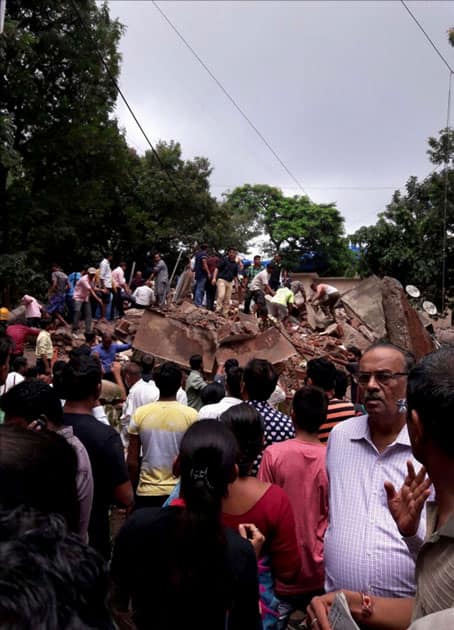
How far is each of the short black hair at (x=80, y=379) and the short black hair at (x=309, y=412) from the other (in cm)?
116

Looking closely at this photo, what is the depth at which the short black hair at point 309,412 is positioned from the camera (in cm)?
329

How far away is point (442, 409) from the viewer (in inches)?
63.6

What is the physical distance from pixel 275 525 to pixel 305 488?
0.63 m

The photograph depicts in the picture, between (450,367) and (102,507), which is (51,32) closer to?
(102,507)

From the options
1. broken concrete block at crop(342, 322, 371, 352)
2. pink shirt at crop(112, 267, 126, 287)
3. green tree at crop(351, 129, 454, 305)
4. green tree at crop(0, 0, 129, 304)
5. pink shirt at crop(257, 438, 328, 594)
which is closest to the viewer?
pink shirt at crop(257, 438, 328, 594)

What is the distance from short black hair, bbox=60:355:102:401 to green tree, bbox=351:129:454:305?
66.3ft

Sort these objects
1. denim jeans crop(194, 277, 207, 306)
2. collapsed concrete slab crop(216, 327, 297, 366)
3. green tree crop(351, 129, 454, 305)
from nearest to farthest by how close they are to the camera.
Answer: collapsed concrete slab crop(216, 327, 297, 366)
denim jeans crop(194, 277, 207, 306)
green tree crop(351, 129, 454, 305)

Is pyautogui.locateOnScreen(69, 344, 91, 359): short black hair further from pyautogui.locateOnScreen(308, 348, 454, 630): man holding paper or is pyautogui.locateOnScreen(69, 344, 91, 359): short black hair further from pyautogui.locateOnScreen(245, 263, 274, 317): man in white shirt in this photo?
pyautogui.locateOnScreen(245, 263, 274, 317): man in white shirt

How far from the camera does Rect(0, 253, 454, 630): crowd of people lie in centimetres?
119

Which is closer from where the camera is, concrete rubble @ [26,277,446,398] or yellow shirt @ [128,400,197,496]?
yellow shirt @ [128,400,197,496]

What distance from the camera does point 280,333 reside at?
11133 mm

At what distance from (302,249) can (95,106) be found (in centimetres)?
2606

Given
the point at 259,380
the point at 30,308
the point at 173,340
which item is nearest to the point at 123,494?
the point at 259,380

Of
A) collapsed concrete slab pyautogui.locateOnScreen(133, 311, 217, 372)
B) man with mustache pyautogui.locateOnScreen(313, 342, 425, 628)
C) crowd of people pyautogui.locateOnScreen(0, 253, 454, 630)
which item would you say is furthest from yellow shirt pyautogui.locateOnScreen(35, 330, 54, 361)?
man with mustache pyautogui.locateOnScreen(313, 342, 425, 628)
